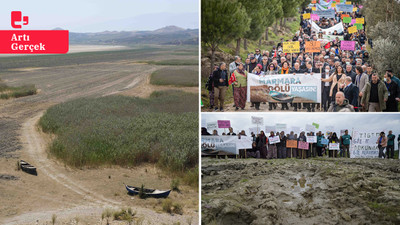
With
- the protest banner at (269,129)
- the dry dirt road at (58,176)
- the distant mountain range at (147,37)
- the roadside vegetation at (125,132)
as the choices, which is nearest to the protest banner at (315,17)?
the protest banner at (269,129)

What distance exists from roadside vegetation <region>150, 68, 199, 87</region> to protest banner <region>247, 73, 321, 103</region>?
1.29 metres

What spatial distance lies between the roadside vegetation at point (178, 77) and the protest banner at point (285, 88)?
1295 mm

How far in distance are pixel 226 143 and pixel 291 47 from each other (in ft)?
4.91

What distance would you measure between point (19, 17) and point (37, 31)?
0.28 meters

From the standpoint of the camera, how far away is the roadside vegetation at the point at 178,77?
5.97 meters

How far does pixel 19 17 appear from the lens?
507 centimetres

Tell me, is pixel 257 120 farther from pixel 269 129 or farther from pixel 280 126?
pixel 280 126

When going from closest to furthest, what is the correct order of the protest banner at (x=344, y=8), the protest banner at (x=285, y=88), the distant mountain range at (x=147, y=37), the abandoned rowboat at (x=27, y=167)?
the protest banner at (x=285, y=88), the protest banner at (x=344, y=8), the abandoned rowboat at (x=27, y=167), the distant mountain range at (x=147, y=37)

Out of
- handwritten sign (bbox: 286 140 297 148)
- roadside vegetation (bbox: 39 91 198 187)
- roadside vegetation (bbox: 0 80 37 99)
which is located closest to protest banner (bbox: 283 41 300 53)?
handwritten sign (bbox: 286 140 297 148)

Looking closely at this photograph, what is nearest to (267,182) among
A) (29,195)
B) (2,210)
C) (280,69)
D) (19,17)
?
(280,69)

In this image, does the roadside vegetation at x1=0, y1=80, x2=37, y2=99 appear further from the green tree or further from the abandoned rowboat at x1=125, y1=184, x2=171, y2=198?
the green tree

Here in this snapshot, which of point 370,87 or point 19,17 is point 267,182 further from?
point 19,17

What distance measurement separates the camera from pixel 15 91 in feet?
17.2

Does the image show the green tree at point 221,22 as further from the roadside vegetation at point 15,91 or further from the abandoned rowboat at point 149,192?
the roadside vegetation at point 15,91
